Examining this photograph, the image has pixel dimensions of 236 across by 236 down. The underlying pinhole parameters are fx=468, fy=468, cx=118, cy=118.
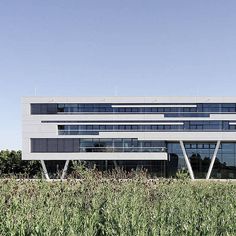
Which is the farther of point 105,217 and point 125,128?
point 125,128

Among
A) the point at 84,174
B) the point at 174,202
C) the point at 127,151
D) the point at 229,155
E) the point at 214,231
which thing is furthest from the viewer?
the point at 229,155

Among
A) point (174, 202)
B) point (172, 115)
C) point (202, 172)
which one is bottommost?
point (202, 172)

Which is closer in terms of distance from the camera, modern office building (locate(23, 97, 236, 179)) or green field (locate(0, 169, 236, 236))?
green field (locate(0, 169, 236, 236))

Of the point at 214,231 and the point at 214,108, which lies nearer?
the point at 214,231

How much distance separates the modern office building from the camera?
1875 inches

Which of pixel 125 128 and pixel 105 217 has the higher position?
pixel 125 128

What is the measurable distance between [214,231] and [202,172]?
43.2 metres

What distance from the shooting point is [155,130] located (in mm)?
47906

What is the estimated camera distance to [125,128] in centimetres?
4812

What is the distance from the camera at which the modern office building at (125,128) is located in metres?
47.6

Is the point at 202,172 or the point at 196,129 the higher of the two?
the point at 196,129

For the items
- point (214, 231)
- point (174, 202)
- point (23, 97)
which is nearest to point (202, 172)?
Answer: point (23, 97)

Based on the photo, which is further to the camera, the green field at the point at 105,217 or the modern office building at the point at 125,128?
the modern office building at the point at 125,128

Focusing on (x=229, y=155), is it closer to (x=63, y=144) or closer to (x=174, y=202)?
(x=63, y=144)
